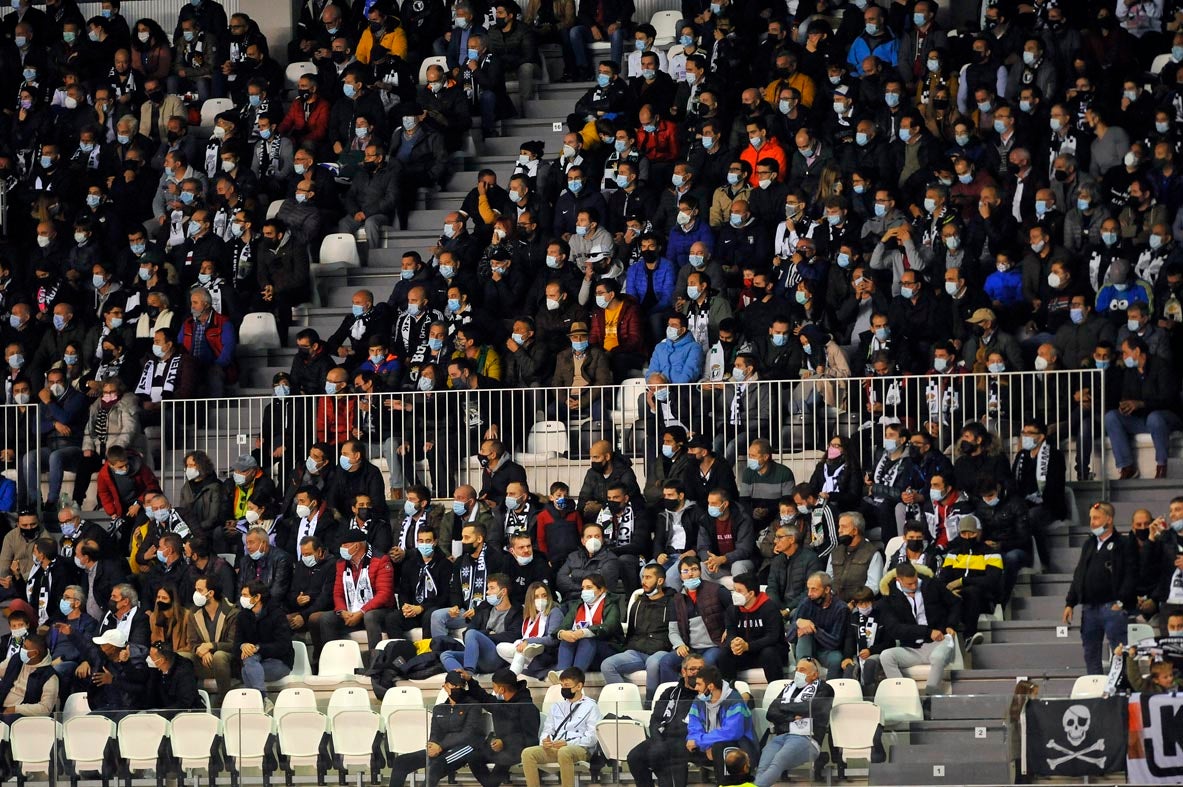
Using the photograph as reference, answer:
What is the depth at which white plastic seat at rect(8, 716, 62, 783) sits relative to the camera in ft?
64.9

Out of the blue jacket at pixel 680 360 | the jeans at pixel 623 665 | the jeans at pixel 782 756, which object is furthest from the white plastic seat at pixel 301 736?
the blue jacket at pixel 680 360

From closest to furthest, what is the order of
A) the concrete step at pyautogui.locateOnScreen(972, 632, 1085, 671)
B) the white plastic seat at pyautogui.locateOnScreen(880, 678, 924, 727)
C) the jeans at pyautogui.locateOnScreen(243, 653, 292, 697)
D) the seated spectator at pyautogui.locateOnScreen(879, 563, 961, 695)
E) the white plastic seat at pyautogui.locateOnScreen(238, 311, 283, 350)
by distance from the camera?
1. the white plastic seat at pyautogui.locateOnScreen(880, 678, 924, 727)
2. the seated spectator at pyautogui.locateOnScreen(879, 563, 961, 695)
3. the concrete step at pyautogui.locateOnScreen(972, 632, 1085, 671)
4. the jeans at pyautogui.locateOnScreen(243, 653, 292, 697)
5. the white plastic seat at pyautogui.locateOnScreen(238, 311, 283, 350)

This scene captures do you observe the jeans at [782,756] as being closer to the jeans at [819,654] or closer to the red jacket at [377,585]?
the jeans at [819,654]

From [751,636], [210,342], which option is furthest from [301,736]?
[210,342]

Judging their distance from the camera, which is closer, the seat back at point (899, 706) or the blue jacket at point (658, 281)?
the seat back at point (899, 706)

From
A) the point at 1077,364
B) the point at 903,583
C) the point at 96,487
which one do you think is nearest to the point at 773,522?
the point at 903,583

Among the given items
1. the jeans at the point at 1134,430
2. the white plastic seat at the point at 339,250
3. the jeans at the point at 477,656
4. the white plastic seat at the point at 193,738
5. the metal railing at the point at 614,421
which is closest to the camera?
the white plastic seat at the point at 193,738

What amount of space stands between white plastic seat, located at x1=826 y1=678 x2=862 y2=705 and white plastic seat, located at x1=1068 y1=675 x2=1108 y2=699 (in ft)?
5.24

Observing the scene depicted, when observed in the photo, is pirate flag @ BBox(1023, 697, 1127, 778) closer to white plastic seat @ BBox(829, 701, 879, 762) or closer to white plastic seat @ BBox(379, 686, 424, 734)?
white plastic seat @ BBox(829, 701, 879, 762)

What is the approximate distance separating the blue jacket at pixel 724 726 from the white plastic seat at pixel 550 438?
19.5ft

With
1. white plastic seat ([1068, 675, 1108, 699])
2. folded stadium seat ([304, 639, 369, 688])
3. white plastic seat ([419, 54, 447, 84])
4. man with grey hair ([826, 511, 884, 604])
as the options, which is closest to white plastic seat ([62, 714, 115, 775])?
folded stadium seat ([304, 639, 369, 688])

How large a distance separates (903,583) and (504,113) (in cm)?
1034

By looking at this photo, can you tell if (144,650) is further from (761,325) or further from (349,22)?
(349,22)

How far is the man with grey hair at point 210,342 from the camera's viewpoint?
86.1 ft
